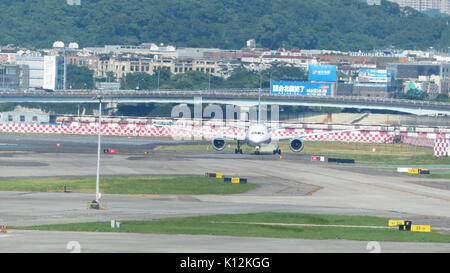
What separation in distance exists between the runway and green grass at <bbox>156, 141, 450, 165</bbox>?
9.46m

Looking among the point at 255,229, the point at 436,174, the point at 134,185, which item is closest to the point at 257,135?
the point at 436,174

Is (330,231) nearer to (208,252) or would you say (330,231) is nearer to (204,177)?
(208,252)

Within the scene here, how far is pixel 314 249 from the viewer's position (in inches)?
1876

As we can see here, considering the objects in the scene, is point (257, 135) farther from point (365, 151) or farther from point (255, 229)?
point (255, 229)


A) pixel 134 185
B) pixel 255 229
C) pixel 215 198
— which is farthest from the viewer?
pixel 134 185

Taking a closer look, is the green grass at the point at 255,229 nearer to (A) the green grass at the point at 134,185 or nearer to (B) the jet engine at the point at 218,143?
(A) the green grass at the point at 134,185

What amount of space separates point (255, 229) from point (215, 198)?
18.3m

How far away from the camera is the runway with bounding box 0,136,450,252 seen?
49.1 meters

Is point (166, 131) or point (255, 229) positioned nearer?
point (255, 229)

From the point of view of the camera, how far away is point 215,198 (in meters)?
73.8

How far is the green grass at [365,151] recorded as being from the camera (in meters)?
122

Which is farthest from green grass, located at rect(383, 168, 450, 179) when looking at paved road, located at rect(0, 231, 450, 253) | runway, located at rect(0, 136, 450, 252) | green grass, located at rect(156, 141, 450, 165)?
paved road, located at rect(0, 231, 450, 253)

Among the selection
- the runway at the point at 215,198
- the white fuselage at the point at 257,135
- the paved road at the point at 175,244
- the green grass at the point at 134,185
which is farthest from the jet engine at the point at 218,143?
the paved road at the point at 175,244
